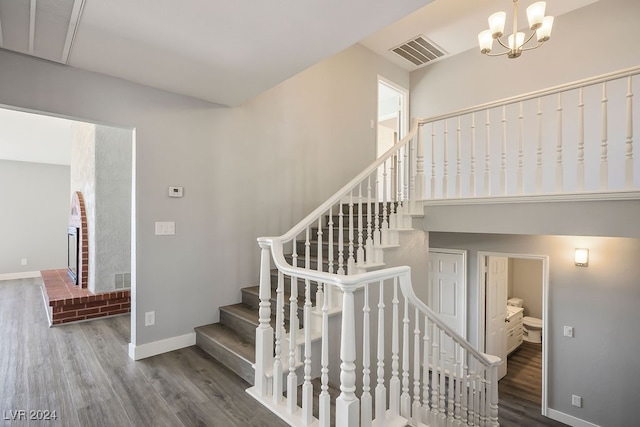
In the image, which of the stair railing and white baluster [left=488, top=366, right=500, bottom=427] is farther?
white baluster [left=488, top=366, right=500, bottom=427]

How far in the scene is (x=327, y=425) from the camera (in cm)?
171

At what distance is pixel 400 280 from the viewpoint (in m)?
1.95

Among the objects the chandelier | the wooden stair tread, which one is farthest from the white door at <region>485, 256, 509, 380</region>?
the wooden stair tread

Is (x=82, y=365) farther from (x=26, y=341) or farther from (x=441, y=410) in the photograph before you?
(x=441, y=410)

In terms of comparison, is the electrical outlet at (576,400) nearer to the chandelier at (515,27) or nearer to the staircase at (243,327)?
the staircase at (243,327)

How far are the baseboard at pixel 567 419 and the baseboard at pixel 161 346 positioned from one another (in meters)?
4.39

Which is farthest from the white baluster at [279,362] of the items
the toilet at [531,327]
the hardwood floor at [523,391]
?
the toilet at [531,327]

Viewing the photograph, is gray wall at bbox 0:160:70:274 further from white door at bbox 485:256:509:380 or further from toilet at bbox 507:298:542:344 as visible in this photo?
toilet at bbox 507:298:542:344

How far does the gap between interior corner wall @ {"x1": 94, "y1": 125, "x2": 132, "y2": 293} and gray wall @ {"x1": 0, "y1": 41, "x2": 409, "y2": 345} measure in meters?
1.70

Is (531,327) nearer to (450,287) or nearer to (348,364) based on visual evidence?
(450,287)

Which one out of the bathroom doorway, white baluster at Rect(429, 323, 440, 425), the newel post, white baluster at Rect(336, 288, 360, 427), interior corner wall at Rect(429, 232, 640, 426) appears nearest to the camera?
white baluster at Rect(336, 288, 360, 427)

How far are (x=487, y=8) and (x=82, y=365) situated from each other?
5576 millimetres

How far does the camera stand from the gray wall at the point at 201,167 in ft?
8.21

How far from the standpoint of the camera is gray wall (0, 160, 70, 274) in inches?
262
